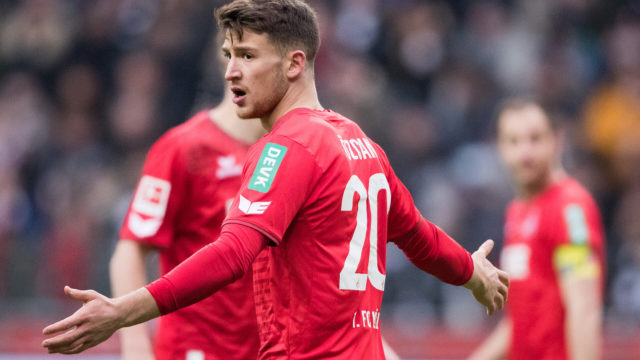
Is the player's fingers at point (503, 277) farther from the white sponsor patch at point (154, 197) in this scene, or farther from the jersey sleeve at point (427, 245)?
the white sponsor patch at point (154, 197)

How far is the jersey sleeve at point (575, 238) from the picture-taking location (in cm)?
577

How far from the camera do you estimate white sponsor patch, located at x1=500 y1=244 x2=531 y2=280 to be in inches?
238

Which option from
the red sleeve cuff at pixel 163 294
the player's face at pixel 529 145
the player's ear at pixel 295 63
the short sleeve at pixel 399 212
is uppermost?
the player's face at pixel 529 145

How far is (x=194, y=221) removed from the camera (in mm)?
4699

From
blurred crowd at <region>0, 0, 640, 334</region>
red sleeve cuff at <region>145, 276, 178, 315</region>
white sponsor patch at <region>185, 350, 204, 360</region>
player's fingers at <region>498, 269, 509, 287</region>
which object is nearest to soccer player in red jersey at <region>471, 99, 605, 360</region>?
player's fingers at <region>498, 269, 509, 287</region>

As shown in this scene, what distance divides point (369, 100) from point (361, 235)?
8.31 meters

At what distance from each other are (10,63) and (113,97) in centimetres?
159

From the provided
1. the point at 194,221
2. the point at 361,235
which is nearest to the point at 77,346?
the point at 361,235

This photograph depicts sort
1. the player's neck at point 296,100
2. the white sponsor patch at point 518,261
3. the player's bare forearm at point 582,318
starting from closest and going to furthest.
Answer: the player's neck at point 296,100 < the player's bare forearm at point 582,318 < the white sponsor patch at point 518,261

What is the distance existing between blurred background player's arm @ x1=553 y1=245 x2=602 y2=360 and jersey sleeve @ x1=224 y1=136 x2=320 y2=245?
287 centimetres

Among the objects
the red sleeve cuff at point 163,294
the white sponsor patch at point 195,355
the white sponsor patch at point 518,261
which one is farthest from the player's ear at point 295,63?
the white sponsor patch at point 518,261

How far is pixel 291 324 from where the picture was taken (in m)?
3.34

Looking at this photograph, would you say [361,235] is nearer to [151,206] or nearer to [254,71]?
[254,71]

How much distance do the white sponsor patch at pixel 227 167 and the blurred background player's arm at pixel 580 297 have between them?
219cm
